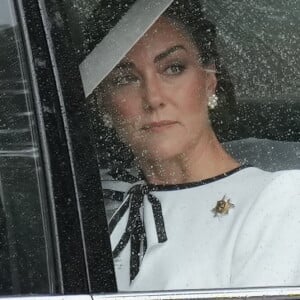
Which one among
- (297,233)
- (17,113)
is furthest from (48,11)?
(297,233)

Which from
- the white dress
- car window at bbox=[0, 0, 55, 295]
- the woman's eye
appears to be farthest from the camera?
the woman's eye

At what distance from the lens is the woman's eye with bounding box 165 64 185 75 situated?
3.70 metres

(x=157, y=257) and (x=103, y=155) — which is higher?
(x=103, y=155)

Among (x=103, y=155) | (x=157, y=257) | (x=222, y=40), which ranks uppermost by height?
(x=222, y=40)

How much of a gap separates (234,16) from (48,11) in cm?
45

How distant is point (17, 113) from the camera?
352 cm

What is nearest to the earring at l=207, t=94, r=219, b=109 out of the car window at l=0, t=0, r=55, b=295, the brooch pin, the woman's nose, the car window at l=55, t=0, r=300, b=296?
the car window at l=55, t=0, r=300, b=296

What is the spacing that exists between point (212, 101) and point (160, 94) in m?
0.12

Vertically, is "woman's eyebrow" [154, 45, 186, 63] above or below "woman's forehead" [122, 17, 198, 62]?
below

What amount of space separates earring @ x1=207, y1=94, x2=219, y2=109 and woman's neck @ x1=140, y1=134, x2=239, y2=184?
68mm

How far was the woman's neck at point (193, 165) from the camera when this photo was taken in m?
3.65

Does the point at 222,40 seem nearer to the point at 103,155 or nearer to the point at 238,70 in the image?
the point at 238,70

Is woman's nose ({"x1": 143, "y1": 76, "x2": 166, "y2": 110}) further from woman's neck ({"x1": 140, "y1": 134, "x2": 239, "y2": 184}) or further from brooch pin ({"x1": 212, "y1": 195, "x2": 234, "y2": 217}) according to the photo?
brooch pin ({"x1": 212, "y1": 195, "x2": 234, "y2": 217})

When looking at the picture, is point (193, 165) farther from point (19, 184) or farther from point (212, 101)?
point (19, 184)
